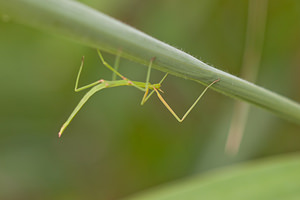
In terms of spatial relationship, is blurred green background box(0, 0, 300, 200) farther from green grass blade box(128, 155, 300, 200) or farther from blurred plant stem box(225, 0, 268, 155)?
green grass blade box(128, 155, 300, 200)

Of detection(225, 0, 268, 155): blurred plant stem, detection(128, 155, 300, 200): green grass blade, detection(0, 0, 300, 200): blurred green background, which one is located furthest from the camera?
detection(0, 0, 300, 200): blurred green background

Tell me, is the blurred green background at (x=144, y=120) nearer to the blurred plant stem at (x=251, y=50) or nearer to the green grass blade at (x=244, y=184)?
the blurred plant stem at (x=251, y=50)

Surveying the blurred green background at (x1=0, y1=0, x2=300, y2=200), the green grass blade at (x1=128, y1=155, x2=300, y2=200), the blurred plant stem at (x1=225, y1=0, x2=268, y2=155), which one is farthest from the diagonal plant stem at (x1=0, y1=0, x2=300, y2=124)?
the blurred green background at (x1=0, y1=0, x2=300, y2=200)

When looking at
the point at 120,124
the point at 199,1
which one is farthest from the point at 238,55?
the point at 120,124

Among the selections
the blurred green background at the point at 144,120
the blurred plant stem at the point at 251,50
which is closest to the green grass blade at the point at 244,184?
the blurred plant stem at the point at 251,50

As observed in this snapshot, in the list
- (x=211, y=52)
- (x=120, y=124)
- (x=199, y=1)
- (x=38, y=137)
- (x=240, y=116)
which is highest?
(x=199, y=1)

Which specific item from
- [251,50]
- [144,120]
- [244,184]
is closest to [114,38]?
[244,184]

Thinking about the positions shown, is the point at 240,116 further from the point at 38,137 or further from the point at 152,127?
the point at 38,137
